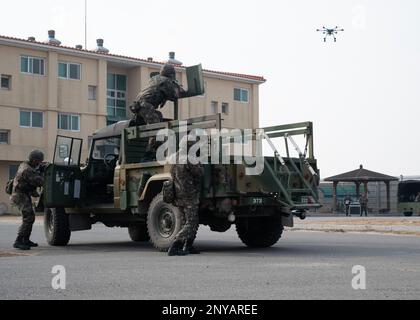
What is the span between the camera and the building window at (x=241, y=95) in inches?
2172

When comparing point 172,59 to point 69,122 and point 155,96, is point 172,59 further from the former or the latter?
point 155,96

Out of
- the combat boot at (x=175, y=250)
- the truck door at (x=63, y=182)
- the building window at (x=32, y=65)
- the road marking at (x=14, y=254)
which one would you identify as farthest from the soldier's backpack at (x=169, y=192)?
the building window at (x=32, y=65)

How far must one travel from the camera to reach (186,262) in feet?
32.8

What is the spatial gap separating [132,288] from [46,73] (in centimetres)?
3984

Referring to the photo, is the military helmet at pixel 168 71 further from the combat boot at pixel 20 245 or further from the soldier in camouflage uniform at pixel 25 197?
the combat boot at pixel 20 245

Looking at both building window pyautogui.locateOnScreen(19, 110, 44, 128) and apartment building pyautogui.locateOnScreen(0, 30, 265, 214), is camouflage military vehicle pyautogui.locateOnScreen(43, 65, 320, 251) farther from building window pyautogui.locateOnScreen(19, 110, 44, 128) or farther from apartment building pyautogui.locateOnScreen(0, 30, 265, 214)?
building window pyautogui.locateOnScreen(19, 110, 44, 128)

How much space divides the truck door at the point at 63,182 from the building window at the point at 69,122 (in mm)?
32564

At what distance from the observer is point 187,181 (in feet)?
36.3

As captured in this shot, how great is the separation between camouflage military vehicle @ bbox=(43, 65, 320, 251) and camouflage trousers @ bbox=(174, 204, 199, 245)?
37 centimetres

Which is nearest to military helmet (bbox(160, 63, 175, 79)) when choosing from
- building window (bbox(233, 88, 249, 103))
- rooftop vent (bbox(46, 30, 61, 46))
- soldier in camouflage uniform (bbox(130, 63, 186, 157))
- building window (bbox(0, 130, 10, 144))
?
soldier in camouflage uniform (bbox(130, 63, 186, 157))

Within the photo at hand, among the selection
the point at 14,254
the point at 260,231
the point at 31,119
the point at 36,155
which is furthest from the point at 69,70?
the point at 14,254

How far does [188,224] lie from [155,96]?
10.9 ft
